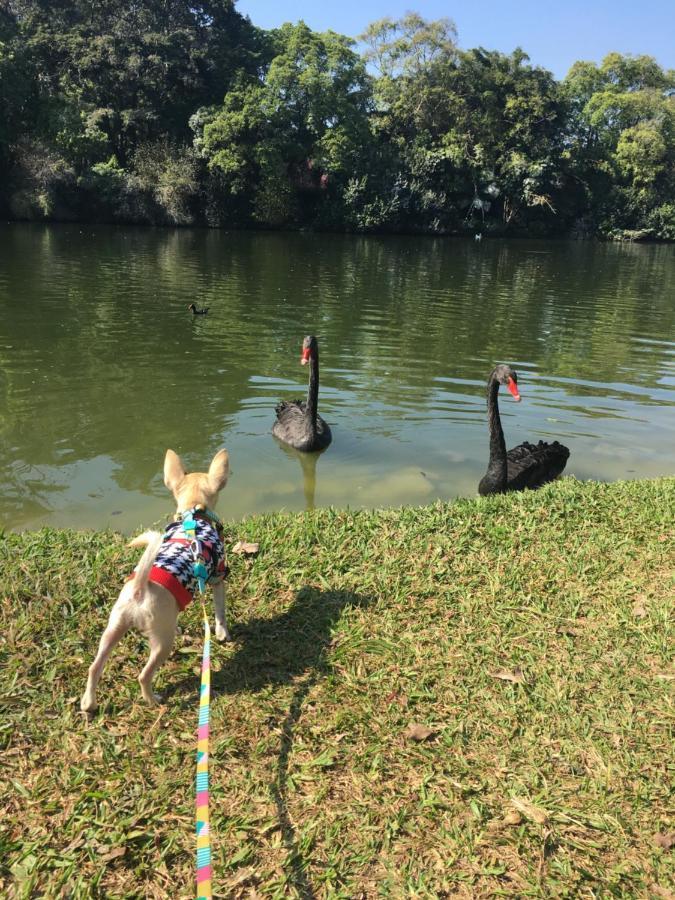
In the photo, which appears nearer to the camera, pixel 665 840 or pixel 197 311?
pixel 665 840

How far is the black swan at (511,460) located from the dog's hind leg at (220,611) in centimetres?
325

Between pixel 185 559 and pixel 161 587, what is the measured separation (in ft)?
0.59

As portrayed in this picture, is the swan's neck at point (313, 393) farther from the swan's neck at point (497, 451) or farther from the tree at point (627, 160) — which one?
the tree at point (627, 160)

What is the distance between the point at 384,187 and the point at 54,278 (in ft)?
93.8

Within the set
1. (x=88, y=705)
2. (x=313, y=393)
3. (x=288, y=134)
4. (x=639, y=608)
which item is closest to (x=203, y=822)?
(x=88, y=705)

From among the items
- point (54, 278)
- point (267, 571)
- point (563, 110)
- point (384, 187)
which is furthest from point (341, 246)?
point (267, 571)

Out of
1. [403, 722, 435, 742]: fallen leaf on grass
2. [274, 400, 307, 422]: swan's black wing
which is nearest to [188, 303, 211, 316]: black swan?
[274, 400, 307, 422]: swan's black wing

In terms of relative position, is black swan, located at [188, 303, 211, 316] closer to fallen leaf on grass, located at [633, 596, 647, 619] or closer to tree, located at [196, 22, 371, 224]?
fallen leaf on grass, located at [633, 596, 647, 619]

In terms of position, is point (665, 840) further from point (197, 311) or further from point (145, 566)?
point (197, 311)

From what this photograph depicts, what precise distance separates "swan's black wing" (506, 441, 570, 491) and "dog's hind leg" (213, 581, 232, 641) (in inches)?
135

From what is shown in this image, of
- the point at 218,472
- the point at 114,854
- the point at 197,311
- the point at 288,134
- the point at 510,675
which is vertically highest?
the point at 288,134

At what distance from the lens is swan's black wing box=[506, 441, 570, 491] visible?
5984mm

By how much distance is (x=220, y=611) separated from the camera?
3203 mm

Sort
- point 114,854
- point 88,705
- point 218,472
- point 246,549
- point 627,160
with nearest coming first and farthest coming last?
point 114,854 < point 88,705 < point 218,472 < point 246,549 < point 627,160
